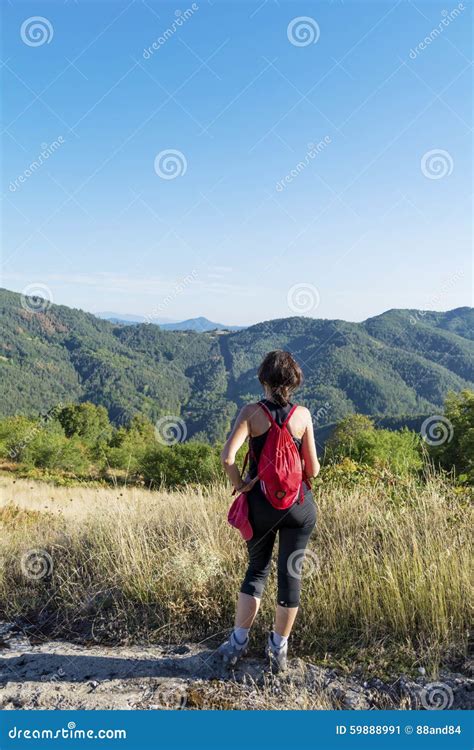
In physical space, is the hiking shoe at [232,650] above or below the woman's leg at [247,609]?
below

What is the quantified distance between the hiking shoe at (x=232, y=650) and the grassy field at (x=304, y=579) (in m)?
0.22

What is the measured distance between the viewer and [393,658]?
303 centimetres

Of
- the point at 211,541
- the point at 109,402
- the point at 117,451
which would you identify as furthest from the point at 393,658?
the point at 109,402

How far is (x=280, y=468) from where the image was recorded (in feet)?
9.29

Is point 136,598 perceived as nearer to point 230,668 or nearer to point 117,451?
point 230,668

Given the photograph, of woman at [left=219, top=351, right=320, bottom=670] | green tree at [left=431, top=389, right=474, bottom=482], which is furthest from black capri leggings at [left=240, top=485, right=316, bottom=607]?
green tree at [left=431, top=389, right=474, bottom=482]

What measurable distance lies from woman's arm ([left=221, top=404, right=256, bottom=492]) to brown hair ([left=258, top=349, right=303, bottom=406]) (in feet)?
0.59

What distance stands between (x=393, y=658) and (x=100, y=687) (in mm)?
1688

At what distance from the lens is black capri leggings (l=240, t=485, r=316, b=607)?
291 centimetres

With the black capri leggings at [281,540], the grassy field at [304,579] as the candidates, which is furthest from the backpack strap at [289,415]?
the grassy field at [304,579]

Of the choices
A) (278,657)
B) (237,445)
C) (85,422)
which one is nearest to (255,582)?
(278,657)

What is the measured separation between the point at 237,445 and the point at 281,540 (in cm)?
61

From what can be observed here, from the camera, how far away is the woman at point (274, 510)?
290 centimetres

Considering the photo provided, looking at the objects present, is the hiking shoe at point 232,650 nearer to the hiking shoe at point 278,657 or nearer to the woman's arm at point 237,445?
the hiking shoe at point 278,657
